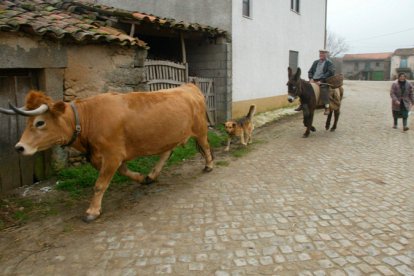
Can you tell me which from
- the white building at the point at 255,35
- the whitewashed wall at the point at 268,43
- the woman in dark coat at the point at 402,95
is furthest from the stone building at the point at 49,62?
the woman in dark coat at the point at 402,95

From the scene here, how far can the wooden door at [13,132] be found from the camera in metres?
4.98

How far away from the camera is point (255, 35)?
38.5 feet

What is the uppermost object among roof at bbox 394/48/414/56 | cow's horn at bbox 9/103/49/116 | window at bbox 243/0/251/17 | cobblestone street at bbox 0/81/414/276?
roof at bbox 394/48/414/56

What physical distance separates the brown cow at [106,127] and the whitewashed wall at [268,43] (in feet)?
20.9

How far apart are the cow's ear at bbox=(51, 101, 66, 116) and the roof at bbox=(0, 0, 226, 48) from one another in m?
1.60

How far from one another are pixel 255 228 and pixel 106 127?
2.14 metres

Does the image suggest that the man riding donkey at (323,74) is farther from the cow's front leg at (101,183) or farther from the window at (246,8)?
the cow's front leg at (101,183)

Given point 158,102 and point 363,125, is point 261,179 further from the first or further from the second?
point 363,125

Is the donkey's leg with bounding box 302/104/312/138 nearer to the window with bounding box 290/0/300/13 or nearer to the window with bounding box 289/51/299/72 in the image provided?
the window with bounding box 289/51/299/72

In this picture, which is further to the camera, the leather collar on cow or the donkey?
the donkey

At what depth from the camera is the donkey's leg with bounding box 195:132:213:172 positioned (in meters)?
5.77

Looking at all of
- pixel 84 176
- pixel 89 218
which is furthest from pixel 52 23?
pixel 89 218

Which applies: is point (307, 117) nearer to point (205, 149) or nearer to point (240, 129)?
point (240, 129)

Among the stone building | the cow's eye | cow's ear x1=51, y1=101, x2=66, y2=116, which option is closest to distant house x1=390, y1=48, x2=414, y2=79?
the stone building
